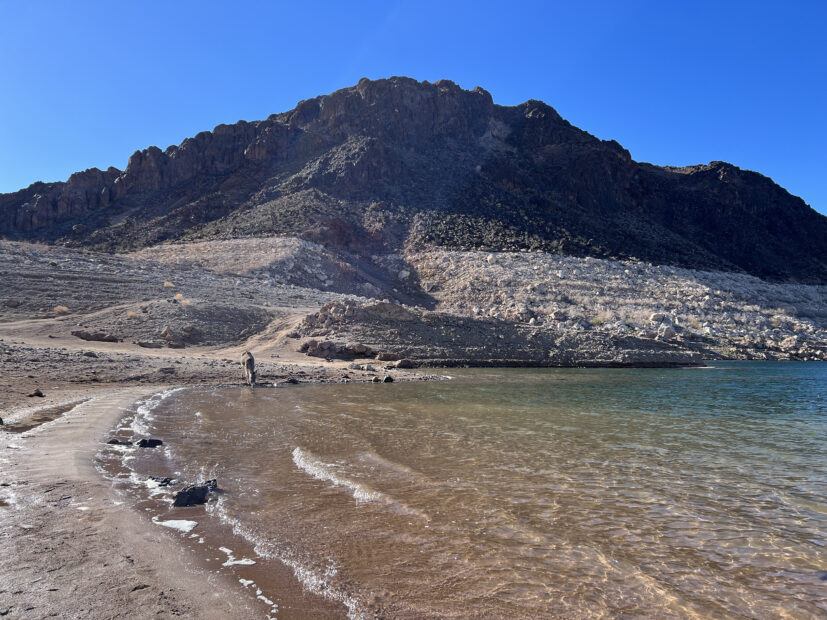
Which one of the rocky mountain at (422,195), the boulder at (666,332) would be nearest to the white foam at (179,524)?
the boulder at (666,332)

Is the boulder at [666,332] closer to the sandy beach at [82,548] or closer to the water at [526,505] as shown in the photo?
the water at [526,505]

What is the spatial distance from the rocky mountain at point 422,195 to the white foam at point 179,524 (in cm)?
5027

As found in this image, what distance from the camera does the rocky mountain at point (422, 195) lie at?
6016cm

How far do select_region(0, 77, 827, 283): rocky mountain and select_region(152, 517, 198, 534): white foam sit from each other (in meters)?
50.3

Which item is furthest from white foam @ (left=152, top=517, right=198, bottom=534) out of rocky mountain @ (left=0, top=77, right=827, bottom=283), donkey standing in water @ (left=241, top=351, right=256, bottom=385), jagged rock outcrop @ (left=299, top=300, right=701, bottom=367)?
rocky mountain @ (left=0, top=77, right=827, bottom=283)

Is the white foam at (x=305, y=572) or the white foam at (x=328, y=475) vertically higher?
the white foam at (x=305, y=572)

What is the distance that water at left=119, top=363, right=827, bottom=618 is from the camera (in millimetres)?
3684

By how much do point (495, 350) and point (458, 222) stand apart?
38253mm

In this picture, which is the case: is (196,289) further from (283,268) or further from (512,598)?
(512,598)

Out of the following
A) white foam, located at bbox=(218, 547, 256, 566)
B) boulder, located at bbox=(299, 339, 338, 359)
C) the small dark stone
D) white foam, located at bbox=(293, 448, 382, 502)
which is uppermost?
boulder, located at bbox=(299, 339, 338, 359)

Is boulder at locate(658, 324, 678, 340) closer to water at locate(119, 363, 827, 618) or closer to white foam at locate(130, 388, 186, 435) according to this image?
water at locate(119, 363, 827, 618)

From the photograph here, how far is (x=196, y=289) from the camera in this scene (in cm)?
3184

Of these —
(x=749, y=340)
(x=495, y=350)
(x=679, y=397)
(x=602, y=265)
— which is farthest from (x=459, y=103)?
(x=679, y=397)

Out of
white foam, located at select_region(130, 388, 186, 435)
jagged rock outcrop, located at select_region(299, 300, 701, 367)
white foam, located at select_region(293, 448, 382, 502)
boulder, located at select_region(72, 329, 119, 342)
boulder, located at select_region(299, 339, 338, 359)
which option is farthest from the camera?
jagged rock outcrop, located at select_region(299, 300, 701, 367)
